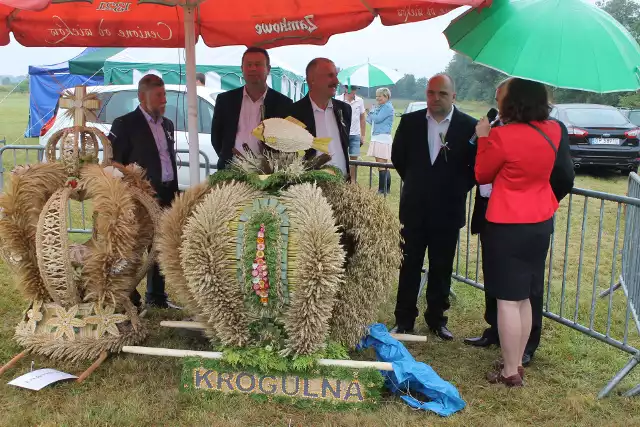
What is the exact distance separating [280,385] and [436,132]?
2113 millimetres

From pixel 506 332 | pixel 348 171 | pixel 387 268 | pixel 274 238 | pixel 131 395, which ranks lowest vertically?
pixel 131 395

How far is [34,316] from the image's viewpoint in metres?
3.66

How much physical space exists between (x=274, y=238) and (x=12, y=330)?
2.59 metres

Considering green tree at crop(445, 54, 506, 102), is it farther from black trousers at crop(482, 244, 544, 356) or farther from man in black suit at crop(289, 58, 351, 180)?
black trousers at crop(482, 244, 544, 356)

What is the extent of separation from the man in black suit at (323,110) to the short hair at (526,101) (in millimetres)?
1343

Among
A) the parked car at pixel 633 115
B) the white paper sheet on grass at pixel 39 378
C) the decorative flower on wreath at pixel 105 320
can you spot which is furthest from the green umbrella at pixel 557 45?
the parked car at pixel 633 115

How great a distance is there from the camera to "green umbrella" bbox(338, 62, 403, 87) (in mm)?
16487

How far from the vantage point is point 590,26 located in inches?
120

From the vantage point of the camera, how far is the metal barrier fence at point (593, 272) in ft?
12.5

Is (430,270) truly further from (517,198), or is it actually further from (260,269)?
(260,269)

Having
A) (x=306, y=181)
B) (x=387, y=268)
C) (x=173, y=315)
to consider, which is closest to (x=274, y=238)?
(x=306, y=181)

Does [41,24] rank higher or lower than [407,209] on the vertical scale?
higher

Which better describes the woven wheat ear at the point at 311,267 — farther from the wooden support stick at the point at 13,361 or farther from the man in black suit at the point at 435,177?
the wooden support stick at the point at 13,361

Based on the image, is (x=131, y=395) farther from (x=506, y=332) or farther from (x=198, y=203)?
(x=506, y=332)
